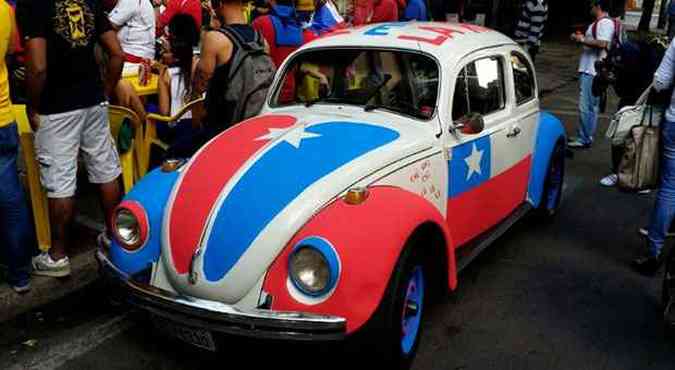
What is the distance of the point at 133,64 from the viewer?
263 inches

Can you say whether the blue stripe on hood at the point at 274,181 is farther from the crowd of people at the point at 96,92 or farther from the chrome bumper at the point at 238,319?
the crowd of people at the point at 96,92

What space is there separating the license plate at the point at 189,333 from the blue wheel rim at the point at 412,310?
37.4 inches

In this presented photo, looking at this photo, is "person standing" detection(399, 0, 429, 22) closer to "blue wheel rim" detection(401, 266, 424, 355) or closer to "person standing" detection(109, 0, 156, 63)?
"person standing" detection(109, 0, 156, 63)

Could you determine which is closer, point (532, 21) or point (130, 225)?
point (130, 225)

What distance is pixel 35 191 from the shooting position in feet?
15.2

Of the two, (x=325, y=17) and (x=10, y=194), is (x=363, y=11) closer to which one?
(x=325, y=17)

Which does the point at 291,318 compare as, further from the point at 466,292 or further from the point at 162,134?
the point at 162,134

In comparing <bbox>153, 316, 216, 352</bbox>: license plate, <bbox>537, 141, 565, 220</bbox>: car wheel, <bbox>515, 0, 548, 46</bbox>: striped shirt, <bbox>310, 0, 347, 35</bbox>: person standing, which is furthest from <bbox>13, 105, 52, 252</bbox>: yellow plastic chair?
<bbox>515, 0, 548, 46</bbox>: striped shirt

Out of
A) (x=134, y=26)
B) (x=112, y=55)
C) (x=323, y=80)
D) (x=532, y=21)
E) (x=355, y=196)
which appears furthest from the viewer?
(x=532, y=21)

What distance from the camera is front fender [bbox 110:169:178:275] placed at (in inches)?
134

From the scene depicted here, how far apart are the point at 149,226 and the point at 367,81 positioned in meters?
1.67

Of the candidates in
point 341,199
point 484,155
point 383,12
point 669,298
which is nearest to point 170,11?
point 383,12

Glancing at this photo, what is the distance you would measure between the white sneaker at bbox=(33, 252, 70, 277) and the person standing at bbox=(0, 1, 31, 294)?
0.43ft

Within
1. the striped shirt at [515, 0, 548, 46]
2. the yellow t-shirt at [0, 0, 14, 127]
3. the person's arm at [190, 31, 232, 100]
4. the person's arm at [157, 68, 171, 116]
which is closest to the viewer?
the yellow t-shirt at [0, 0, 14, 127]
